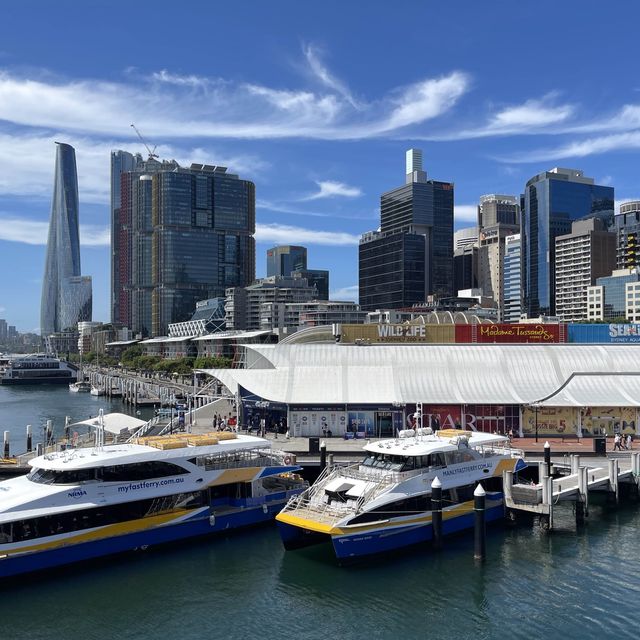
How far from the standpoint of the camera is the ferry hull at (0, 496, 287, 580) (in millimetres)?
32938

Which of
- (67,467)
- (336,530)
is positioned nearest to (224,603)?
(336,530)

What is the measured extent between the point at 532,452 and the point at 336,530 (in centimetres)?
2333

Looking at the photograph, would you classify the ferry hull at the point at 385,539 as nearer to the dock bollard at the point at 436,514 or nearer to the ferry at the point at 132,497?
the dock bollard at the point at 436,514

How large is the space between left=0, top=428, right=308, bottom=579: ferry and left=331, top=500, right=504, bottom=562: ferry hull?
8.76 metres

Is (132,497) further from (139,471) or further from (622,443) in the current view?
(622,443)

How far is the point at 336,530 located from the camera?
112 feet

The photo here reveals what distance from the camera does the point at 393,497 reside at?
36312mm

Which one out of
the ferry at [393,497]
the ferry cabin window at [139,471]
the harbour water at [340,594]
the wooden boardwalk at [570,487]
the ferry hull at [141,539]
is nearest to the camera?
the harbour water at [340,594]

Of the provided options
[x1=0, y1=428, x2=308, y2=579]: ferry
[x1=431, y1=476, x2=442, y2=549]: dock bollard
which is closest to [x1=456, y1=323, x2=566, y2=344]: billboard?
[x1=0, y1=428, x2=308, y2=579]: ferry

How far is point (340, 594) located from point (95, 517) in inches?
524

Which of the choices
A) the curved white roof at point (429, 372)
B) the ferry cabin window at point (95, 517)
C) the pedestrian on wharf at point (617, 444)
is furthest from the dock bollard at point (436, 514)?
the pedestrian on wharf at point (617, 444)

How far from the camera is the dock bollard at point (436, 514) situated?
1430 inches

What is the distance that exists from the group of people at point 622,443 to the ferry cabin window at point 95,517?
33272 millimetres

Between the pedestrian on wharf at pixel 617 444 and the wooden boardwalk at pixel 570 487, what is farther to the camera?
the pedestrian on wharf at pixel 617 444
